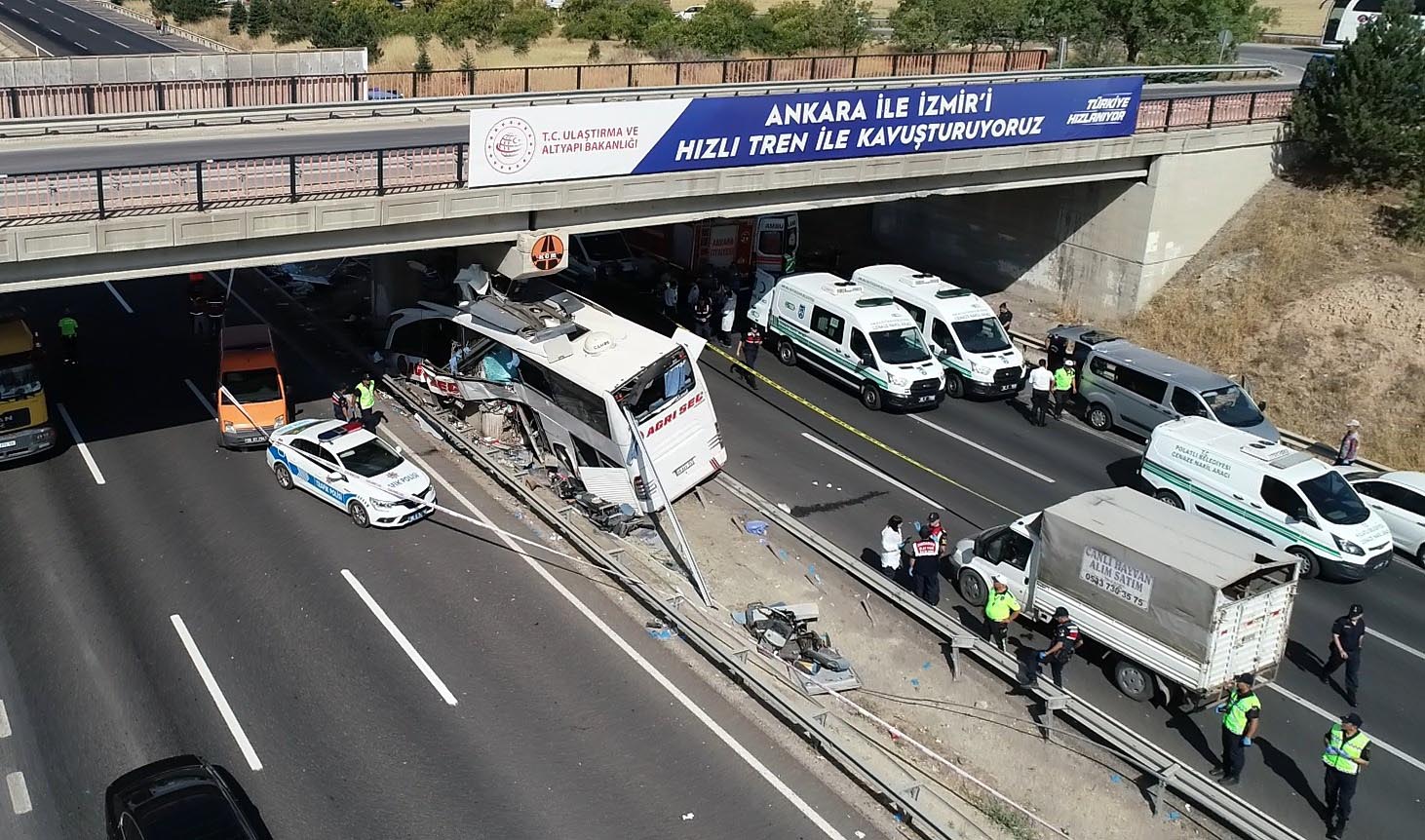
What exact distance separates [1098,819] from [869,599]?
16.6 feet

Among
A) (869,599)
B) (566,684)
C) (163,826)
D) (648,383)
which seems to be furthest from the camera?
(648,383)

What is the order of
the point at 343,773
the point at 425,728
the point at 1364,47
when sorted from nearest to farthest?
1. the point at 343,773
2. the point at 425,728
3. the point at 1364,47

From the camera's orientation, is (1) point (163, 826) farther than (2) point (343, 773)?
No

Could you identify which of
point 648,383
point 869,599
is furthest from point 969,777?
point 648,383

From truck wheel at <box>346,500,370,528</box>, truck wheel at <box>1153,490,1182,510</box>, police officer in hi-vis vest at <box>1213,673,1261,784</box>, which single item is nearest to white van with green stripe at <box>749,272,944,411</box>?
truck wheel at <box>1153,490,1182,510</box>

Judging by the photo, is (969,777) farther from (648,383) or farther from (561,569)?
(648,383)

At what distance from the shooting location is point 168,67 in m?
34.8

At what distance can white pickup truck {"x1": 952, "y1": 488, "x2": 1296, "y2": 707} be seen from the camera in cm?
1564

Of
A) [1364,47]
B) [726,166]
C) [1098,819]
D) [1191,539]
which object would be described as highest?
[1364,47]

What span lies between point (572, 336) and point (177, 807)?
452 inches

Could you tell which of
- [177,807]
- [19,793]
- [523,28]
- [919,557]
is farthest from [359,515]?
[523,28]

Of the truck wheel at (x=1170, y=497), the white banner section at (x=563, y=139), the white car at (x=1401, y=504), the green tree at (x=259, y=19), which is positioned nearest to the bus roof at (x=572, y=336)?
the white banner section at (x=563, y=139)

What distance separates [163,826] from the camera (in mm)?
11789

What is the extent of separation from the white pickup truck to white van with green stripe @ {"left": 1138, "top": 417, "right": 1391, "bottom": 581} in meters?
4.18
